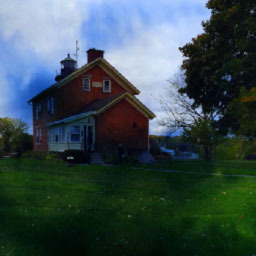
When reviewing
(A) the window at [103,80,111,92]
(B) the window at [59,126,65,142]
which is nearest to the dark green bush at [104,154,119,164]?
(B) the window at [59,126,65,142]

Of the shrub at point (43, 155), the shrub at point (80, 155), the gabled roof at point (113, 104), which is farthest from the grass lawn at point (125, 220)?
the shrub at point (43, 155)

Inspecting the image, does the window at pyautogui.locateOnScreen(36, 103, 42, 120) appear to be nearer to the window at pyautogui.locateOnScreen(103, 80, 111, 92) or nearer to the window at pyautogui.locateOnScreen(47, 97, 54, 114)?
the window at pyautogui.locateOnScreen(47, 97, 54, 114)

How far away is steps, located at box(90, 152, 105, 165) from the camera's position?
2820 centimetres

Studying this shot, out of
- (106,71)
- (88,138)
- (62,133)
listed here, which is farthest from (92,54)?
(88,138)

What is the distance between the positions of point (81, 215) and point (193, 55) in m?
24.7

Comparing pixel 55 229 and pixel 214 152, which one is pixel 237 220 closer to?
pixel 55 229

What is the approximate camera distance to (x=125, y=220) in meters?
9.08

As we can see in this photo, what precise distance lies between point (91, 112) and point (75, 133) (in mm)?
3320

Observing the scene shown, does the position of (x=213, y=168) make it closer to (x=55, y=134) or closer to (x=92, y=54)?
(x=55, y=134)

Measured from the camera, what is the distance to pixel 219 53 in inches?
1167

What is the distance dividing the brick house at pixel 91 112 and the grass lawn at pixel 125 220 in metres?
16.4

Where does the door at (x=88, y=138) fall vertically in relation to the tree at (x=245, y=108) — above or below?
below

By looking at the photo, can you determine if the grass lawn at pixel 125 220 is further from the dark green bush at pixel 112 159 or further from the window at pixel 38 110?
the window at pixel 38 110

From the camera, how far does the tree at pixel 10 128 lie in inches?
2648
